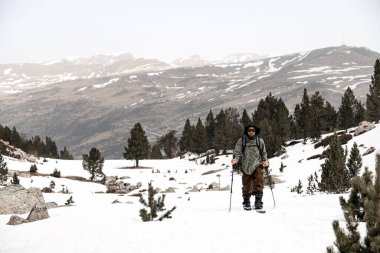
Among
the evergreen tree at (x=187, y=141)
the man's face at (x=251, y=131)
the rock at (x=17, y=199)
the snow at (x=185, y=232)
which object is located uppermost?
the man's face at (x=251, y=131)

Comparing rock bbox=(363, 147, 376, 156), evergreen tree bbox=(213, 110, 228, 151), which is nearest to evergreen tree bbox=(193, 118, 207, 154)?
evergreen tree bbox=(213, 110, 228, 151)

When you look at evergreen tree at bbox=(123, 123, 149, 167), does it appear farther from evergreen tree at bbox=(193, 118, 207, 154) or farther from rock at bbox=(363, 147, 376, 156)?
rock at bbox=(363, 147, 376, 156)

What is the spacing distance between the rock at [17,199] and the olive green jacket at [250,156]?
837cm

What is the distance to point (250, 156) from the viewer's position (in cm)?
1023

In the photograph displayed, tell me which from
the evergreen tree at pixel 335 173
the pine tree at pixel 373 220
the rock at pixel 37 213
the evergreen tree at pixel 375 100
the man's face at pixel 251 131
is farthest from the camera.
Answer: the evergreen tree at pixel 375 100

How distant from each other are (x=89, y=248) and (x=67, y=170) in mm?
40033

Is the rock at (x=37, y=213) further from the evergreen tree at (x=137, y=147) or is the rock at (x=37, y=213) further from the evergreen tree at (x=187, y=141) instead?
the evergreen tree at (x=187, y=141)

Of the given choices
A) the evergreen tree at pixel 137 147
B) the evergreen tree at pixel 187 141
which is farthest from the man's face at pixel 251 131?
the evergreen tree at pixel 187 141

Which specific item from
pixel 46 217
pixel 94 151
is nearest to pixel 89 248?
pixel 46 217

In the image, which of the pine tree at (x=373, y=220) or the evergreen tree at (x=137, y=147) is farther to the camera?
the evergreen tree at (x=137, y=147)

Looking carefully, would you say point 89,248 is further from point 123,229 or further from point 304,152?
point 304,152

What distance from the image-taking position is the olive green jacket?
10.2m

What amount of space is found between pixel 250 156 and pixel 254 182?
0.74 m

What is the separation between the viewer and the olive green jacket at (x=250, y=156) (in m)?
10.2
